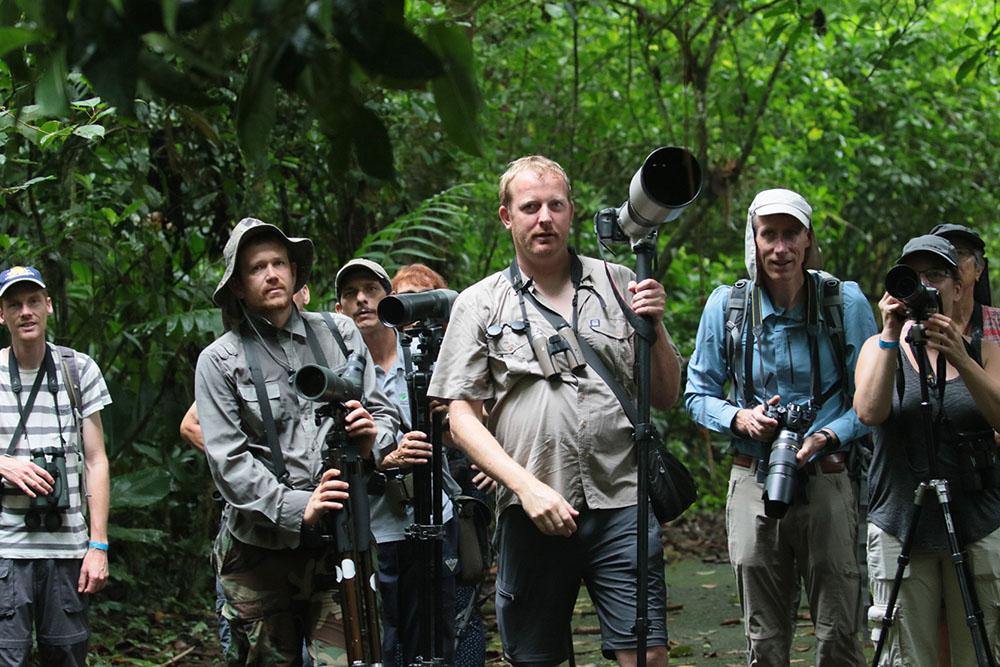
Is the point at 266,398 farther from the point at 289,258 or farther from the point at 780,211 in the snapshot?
the point at 780,211

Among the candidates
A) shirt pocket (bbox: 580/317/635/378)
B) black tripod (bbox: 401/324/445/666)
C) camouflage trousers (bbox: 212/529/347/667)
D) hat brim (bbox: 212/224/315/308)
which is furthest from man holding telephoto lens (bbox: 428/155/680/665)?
hat brim (bbox: 212/224/315/308)

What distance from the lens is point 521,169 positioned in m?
4.13

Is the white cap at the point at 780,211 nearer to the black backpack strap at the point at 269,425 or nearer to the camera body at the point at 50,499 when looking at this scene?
the black backpack strap at the point at 269,425

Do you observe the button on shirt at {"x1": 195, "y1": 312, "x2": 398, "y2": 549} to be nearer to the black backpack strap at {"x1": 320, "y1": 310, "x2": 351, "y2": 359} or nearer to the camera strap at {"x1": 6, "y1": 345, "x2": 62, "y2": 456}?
the black backpack strap at {"x1": 320, "y1": 310, "x2": 351, "y2": 359}

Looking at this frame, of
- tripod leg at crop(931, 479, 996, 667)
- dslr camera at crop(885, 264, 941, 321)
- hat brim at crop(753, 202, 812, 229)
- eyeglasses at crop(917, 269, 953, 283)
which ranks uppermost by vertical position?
hat brim at crop(753, 202, 812, 229)

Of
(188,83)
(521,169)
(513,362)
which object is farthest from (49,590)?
(188,83)

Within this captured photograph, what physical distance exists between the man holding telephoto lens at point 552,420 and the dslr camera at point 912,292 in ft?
2.68

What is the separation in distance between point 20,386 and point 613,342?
8.51 ft

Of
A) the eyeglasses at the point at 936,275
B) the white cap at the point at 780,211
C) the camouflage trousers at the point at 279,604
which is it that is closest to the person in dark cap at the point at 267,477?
the camouflage trousers at the point at 279,604

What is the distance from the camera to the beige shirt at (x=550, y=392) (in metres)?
3.90

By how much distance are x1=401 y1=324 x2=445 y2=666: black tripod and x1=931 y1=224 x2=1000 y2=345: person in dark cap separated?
2.11 metres

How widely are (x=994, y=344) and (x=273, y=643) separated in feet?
9.82

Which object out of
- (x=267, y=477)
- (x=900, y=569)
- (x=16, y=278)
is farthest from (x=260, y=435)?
(x=900, y=569)

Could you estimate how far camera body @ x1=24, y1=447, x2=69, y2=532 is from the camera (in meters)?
4.68
